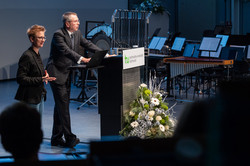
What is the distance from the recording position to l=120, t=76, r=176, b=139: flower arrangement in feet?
13.5

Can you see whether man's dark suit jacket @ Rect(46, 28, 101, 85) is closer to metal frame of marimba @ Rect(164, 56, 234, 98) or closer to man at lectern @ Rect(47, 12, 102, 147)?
man at lectern @ Rect(47, 12, 102, 147)

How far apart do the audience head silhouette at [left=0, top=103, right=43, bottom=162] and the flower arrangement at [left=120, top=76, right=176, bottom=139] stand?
2980mm

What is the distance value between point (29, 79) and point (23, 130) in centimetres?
304

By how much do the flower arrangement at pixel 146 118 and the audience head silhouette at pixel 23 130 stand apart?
2.98m

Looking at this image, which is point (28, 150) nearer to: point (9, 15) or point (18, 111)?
point (18, 111)

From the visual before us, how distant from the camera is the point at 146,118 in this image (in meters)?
4.12

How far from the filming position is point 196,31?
61.9ft

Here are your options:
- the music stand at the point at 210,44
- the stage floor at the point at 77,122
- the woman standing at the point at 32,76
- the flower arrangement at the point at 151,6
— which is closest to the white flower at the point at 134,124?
the stage floor at the point at 77,122

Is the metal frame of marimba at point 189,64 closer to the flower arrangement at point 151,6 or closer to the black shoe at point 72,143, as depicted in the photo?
the black shoe at point 72,143

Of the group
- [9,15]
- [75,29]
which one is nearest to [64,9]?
[9,15]

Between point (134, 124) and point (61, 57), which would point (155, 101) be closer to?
point (134, 124)

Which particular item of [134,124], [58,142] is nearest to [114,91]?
[134,124]

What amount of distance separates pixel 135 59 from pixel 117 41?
0.47m

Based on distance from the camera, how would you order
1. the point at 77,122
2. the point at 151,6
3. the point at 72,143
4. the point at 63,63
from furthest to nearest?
1. the point at 151,6
2. the point at 77,122
3. the point at 72,143
4. the point at 63,63
